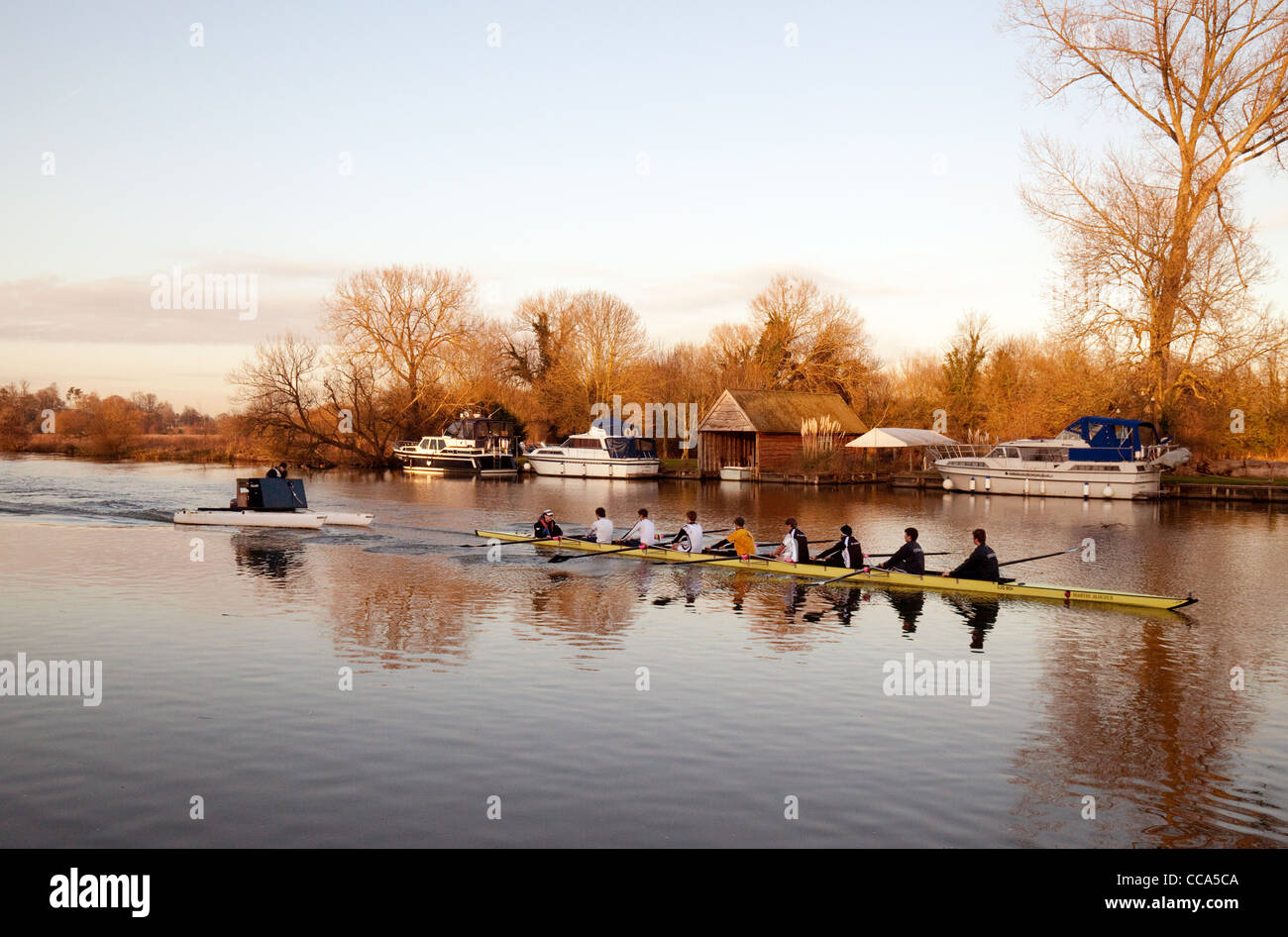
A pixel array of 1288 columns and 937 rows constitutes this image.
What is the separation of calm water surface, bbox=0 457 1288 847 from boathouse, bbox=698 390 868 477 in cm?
3410

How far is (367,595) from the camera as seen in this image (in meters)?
20.1

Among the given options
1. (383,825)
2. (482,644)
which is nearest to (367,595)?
(482,644)

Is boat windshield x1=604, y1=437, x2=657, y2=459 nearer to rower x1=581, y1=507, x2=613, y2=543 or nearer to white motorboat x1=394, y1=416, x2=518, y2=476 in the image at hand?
white motorboat x1=394, y1=416, x2=518, y2=476

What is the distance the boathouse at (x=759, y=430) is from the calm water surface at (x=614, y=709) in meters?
34.1

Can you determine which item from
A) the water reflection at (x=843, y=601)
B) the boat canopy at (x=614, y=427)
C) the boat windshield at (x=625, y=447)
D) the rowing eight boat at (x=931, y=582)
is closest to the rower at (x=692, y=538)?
the rowing eight boat at (x=931, y=582)

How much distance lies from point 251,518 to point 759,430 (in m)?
33.6

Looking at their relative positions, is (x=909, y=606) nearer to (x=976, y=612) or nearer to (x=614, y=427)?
(x=976, y=612)

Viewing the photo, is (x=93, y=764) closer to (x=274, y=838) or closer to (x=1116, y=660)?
(x=274, y=838)

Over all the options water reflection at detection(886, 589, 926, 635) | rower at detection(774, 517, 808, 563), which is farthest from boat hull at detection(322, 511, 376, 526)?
water reflection at detection(886, 589, 926, 635)

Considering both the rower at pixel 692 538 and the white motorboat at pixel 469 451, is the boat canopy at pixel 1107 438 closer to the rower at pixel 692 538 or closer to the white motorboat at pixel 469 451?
the rower at pixel 692 538

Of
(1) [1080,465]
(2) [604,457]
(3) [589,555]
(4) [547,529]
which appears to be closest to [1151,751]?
(3) [589,555]

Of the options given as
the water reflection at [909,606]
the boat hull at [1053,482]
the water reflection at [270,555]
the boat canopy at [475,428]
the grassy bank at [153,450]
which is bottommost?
the water reflection at [909,606]

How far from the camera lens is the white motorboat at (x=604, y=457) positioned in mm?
62188
